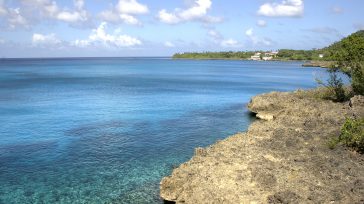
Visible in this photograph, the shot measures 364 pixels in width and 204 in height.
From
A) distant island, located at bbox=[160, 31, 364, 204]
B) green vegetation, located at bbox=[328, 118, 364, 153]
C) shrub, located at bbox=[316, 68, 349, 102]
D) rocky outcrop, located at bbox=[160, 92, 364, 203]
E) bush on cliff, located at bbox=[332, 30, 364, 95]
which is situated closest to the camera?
rocky outcrop, located at bbox=[160, 92, 364, 203]

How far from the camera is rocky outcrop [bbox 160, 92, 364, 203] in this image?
2746cm

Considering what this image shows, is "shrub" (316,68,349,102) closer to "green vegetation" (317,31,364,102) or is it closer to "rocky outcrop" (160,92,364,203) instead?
"green vegetation" (317,31,364,102)

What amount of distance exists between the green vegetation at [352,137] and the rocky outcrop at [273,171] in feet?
3.32

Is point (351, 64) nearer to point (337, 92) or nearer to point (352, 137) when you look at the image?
point (337, 92)

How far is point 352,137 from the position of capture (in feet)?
120

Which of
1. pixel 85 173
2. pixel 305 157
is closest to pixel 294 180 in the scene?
pixel 305 157

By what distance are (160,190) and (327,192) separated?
46.6 ft

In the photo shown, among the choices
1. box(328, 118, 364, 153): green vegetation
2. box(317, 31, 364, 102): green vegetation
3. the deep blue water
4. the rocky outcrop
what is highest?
box(317, 31, 364, 102): green vegetation

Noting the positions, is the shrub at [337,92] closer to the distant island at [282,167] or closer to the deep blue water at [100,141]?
the deep blue water at [100,141]

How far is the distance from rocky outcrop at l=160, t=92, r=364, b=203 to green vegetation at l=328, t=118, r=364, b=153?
1012mm

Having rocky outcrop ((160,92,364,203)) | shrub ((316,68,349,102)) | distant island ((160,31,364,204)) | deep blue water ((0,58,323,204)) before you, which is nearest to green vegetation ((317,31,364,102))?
shrub ((316,68,349,102))

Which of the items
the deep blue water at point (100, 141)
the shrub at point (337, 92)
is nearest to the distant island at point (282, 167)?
the deep blue water at point (100, 141)

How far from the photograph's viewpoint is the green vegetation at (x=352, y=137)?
35812 mm

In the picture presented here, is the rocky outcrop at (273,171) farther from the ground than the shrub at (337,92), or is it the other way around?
the shrub at (337,92)
